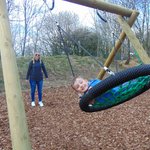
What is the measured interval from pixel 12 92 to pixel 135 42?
6.68ft

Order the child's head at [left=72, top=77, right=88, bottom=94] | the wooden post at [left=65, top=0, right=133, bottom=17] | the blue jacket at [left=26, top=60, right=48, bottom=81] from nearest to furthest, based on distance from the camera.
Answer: the child's head at [left=72, top=77, right=88, bottom=94], the wooden post at [left=65, top=0, right=133, bottom=17], the blue jacket at [left=26, top=60, right=48, bottom=81]

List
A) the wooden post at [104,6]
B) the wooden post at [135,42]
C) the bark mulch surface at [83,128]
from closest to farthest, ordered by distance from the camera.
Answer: the wooden post at [104,6], the wooden post at [135,42], the bark mulch surface at [83,128]

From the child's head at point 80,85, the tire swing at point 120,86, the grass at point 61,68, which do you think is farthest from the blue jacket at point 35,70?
the grass at point 61,68

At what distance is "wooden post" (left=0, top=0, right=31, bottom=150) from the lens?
2916mm

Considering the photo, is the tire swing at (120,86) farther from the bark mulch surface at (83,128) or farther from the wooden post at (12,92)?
the bark mulch surface at (83,128)

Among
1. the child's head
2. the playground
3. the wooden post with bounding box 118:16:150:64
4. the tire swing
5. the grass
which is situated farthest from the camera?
the grass

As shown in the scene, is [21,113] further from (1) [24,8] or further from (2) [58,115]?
(1) [24,8]

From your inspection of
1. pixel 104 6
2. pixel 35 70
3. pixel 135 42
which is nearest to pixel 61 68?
pixel 35 70

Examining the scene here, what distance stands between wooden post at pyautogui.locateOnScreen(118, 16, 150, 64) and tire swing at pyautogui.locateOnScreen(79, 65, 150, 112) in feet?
1.88

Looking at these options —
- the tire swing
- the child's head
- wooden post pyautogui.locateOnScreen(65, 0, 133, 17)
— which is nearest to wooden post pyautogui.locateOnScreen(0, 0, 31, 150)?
the tire swing

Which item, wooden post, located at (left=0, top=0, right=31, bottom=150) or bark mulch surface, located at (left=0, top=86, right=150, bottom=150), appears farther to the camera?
bark mulch surface, located at (left=0, top=86, right=150, bottom=150)

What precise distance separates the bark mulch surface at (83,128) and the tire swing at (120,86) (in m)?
2.08

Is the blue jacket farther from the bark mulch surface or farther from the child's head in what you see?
the child's head

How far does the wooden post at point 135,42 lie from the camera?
13.5 feet
